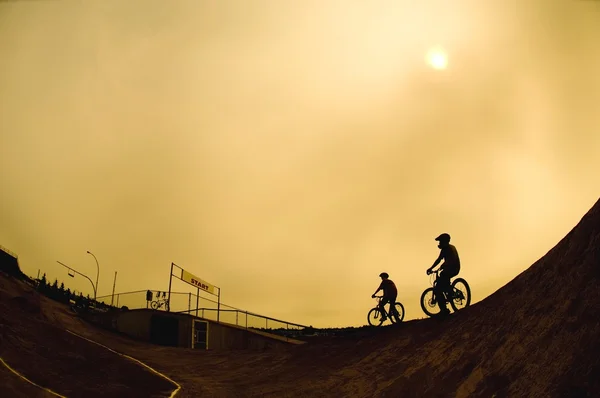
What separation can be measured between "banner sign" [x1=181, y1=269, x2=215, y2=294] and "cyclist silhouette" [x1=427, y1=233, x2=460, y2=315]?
26.3 metres

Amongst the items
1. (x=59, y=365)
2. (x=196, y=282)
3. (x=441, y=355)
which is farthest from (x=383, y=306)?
(x=196, y=282)

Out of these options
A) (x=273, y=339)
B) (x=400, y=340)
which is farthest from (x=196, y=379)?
(x=273, y=339)

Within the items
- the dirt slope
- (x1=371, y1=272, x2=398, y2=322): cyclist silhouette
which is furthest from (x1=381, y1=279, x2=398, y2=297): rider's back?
the dirt slope

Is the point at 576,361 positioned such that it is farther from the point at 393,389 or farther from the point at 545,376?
the point at 393,389

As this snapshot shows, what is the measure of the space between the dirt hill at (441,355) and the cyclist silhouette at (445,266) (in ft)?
2.59

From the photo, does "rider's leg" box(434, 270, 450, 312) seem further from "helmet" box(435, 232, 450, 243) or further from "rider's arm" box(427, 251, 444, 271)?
"helmet" box(435, 232, 450, 243)

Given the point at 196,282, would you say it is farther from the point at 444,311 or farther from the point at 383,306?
the point at 444,311

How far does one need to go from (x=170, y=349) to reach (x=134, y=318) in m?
8.89

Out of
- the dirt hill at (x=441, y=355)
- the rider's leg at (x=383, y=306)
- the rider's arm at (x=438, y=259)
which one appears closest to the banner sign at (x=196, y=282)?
the dirt hill at (x=441, y=355)

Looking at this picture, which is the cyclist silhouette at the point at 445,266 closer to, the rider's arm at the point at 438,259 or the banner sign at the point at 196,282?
the rider's arm at the point at 438,259

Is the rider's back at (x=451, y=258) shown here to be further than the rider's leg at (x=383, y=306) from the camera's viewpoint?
No

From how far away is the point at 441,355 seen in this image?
34.1ft

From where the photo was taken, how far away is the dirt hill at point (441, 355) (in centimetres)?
680

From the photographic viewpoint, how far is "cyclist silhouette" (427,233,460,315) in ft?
42.9
